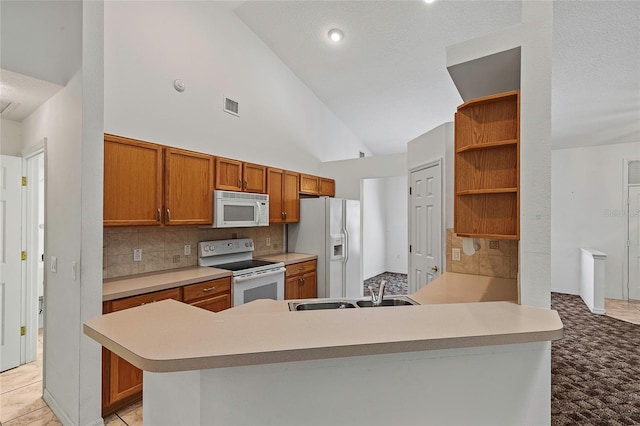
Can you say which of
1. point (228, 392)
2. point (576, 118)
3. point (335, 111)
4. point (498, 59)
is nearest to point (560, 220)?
point (576, 118)

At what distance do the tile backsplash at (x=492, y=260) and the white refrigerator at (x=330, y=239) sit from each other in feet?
6.55

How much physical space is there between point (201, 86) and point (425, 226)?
2978 millimetres

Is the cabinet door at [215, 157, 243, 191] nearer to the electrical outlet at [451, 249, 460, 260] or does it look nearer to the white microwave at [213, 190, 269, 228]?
the white microwave at [213, 190, 269, 228]

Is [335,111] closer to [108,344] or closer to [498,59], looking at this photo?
[498,59]

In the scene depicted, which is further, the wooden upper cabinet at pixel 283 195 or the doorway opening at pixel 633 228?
the doorway opening at pixel 633 228

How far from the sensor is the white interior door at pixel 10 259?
2.83 metres

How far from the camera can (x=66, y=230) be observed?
2186mm

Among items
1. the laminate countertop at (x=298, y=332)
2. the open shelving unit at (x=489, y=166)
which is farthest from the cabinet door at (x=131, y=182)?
the open shelving unit at (x=489, y=166)

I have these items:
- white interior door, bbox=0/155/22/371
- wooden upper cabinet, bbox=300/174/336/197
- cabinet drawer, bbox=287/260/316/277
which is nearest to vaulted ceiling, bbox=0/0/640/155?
white interior door, bbox=0/155/22/371

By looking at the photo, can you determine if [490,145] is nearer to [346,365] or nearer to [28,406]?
[346,365]

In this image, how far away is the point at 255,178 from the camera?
3861 millimetres

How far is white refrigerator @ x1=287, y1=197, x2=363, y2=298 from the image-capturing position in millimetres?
4461

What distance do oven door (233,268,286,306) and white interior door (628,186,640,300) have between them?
19.4ft

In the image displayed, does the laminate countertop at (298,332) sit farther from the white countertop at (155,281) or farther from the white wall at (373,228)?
the white wall at (373,228)
